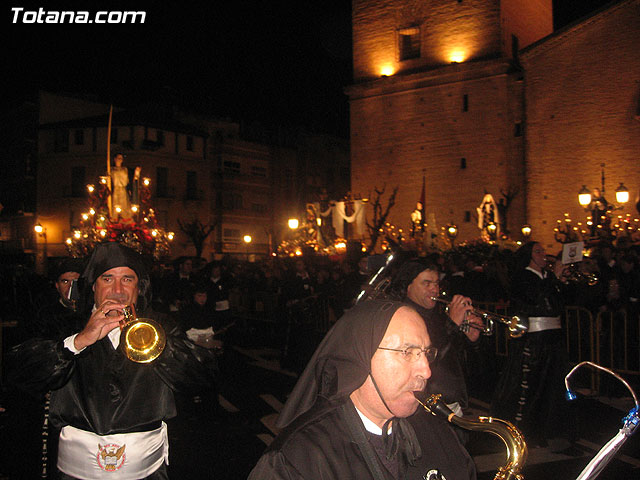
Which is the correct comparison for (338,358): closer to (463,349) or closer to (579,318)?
(463,349)

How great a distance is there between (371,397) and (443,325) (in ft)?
8.39

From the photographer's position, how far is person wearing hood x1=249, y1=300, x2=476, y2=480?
2.43 m

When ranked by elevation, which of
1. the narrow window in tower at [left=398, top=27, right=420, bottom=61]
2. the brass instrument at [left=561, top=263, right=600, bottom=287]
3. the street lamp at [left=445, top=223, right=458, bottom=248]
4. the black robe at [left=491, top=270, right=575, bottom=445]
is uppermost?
the narrow window in tower at [left=398, top=27, right=420, bottom=61]

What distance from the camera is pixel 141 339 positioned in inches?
132

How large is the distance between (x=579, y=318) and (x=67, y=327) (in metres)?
8.64

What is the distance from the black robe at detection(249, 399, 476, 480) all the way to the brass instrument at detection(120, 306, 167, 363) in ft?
3.90

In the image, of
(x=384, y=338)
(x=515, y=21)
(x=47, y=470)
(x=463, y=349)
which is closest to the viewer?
(x=384, y=338)

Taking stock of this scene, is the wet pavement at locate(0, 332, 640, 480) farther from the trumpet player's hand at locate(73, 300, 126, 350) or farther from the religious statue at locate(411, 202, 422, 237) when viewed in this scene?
the religious statue at locate(411, 202, 422, 237)

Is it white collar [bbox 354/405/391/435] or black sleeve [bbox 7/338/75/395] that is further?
black sleeve [bbox 7/338/75/395]

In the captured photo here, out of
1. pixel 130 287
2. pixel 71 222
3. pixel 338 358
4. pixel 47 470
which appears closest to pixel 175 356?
pixel 130 287

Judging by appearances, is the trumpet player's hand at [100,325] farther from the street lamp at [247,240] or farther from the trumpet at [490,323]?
the street lamp at [247,240]

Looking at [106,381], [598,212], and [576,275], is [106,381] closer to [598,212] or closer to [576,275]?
[576,275]

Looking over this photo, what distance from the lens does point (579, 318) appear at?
33.1ft

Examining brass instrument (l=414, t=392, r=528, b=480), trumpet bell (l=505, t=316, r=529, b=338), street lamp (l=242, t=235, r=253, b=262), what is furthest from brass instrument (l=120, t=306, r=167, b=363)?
street lamp (l=242, t=235, r=253, b=262)
